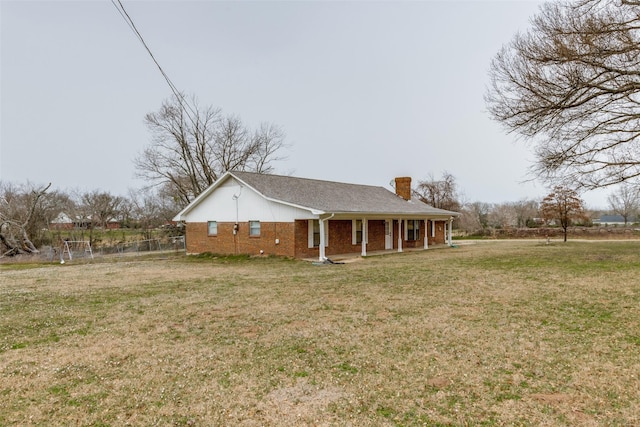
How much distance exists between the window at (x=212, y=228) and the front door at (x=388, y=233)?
9.30 metres

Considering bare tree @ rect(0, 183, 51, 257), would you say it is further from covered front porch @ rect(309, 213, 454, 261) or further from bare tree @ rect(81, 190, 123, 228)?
covered front porch @ rect(309, 213, 454, 261)

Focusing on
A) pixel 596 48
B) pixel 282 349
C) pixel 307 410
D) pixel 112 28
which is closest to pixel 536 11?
pixel 596 48

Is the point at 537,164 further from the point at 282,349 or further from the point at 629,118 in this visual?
the point at 282,349

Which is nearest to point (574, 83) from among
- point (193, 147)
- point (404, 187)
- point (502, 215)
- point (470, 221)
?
point (404, 187)

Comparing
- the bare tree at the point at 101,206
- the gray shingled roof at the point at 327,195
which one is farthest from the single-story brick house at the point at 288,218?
the bare tree at the point at 101,206

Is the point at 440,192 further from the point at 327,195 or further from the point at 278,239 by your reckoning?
the point at 278,239

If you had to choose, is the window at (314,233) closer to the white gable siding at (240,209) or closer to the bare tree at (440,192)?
the white gable siding at (240,209)

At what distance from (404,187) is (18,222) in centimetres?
2540

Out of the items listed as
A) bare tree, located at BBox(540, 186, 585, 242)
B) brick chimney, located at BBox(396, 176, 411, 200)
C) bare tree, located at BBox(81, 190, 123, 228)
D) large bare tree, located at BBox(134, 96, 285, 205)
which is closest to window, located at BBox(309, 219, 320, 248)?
brick chimney, located at BBox(396, 176, 411, 200)

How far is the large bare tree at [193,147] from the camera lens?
3148cm

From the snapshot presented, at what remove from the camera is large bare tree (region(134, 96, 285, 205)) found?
103ft

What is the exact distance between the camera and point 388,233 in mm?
22625

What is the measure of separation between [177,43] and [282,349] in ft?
33.1

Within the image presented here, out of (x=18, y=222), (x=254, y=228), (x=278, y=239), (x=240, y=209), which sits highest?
(x=240, y=209)
